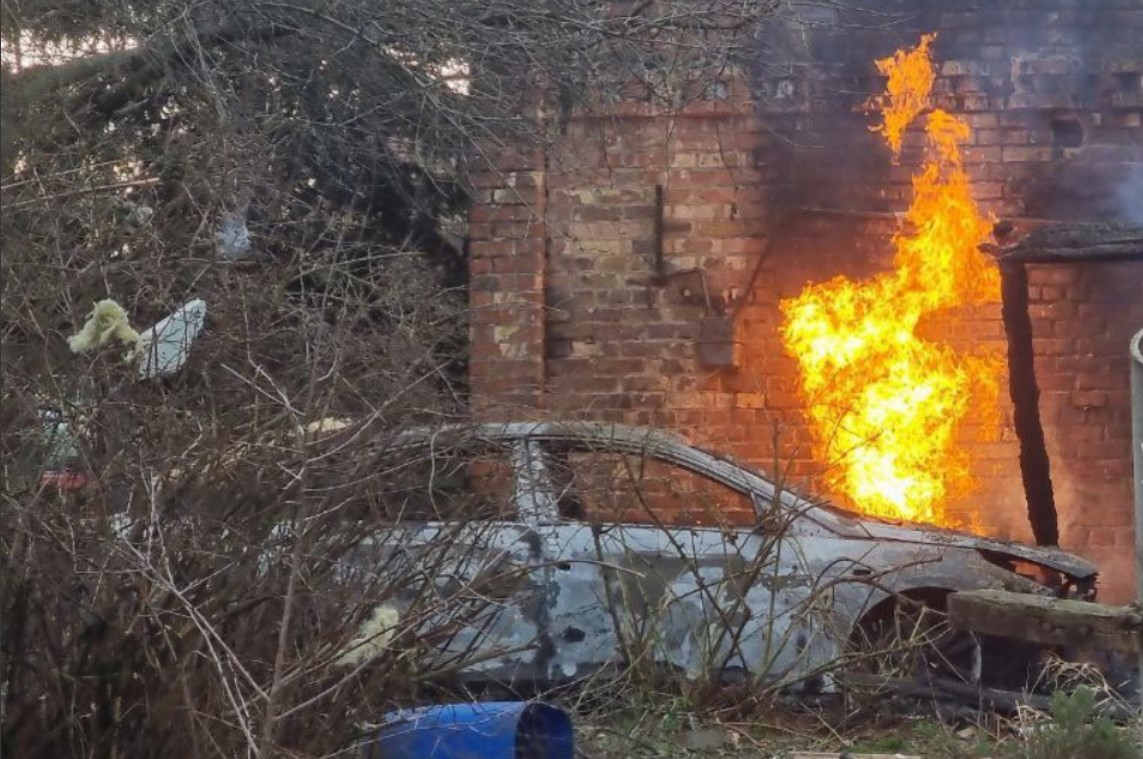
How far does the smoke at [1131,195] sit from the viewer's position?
997 centimetres

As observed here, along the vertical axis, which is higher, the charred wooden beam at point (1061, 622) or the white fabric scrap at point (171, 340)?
the white fabric scrap at point (171, 340)

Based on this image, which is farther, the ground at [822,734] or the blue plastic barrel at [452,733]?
the ground at [822,734]

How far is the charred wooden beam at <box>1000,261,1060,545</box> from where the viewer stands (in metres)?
9.14

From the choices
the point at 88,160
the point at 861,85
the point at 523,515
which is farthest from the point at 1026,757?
the point at 861,85

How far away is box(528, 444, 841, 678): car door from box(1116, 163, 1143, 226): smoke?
14.4 ft

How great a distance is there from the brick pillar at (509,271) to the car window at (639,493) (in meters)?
2.80

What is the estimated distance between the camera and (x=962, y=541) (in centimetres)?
724

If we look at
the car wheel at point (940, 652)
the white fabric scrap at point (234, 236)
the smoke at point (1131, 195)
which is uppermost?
the smoke at point (1131, 195)

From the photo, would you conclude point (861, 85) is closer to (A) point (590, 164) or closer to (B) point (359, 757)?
(A) point (590, 164)

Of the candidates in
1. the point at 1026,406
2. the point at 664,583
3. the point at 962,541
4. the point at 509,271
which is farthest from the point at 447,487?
the point at 1026,406

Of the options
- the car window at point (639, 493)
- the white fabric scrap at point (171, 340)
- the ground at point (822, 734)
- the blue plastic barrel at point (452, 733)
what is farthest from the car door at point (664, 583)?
the white fabric scrap at point (171, 340)

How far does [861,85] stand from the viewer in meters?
10.0

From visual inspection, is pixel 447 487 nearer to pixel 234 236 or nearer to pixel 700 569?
pixel 700 569

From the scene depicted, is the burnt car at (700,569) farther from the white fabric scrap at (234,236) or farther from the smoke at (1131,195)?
the smoke at (1131,195)
